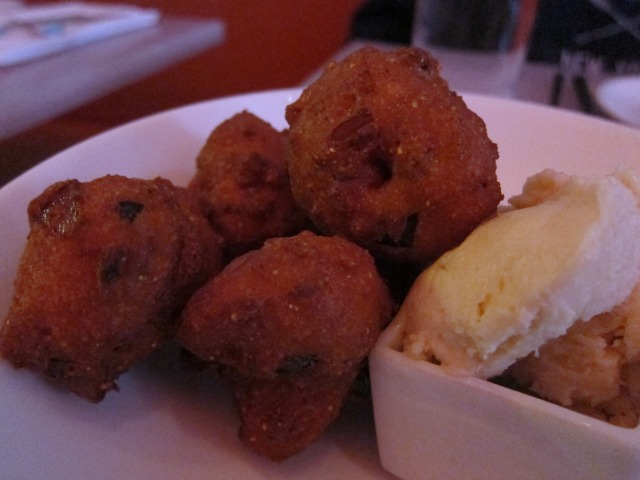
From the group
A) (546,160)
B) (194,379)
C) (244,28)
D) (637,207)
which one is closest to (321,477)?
(194,379)

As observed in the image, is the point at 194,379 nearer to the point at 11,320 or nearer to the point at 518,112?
the point at 11,320

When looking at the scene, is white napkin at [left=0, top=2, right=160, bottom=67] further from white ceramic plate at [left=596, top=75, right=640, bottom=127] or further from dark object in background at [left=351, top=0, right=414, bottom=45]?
white ceramic plate at [left=596, top=75, right=640, bottom=127]

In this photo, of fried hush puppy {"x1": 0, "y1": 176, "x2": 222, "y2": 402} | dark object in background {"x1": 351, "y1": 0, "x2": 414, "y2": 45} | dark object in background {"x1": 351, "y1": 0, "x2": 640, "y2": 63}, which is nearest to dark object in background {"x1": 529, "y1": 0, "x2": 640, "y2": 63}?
dark object in background {"x1": 351, "y1": 0, "x2": 640, "y2": 63}

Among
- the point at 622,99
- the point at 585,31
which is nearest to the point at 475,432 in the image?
the point at 622,99

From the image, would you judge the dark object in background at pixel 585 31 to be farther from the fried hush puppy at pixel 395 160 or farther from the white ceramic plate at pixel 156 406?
the fried hush puppy at pixel 395 160

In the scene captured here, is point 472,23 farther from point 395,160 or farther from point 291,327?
point 291,327

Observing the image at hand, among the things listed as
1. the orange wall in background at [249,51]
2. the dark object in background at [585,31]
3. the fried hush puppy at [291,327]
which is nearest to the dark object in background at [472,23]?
the dark object in background at [585,31]
